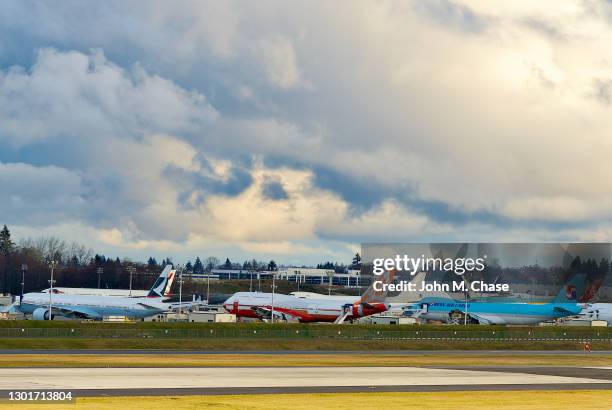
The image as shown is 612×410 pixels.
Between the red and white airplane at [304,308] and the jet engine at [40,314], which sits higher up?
the red and white airplane at [304,308]

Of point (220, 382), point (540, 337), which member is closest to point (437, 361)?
point (220, 382)

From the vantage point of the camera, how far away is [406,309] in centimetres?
19750

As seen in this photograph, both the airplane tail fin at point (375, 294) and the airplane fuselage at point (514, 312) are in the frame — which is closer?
the airplane tail fin at point (375, 294)

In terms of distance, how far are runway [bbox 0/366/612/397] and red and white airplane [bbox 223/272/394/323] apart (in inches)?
3457

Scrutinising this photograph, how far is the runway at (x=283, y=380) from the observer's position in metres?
60.3

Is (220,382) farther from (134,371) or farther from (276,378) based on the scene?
(134,371)

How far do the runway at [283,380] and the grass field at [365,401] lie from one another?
2.94 m

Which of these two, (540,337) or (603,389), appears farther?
(540,337)

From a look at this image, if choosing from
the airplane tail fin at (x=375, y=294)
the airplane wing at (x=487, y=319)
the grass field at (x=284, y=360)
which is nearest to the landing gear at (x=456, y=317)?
the airplane wing at (x=487, y=319)

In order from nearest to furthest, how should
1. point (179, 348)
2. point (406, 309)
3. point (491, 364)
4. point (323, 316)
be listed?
1. point (491, 364)
2. point (179, 348)
3. point (323, 316)
4. point (406, 309)

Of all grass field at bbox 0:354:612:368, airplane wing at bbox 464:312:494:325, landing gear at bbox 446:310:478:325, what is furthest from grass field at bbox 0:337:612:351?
landing gear at bbox 446:310:478:325

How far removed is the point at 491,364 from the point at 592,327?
87.3 m

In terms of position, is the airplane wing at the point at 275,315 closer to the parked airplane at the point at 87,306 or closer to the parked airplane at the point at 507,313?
the parked airplane at the point at 87,306

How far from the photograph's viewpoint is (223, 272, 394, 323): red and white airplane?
566ft
